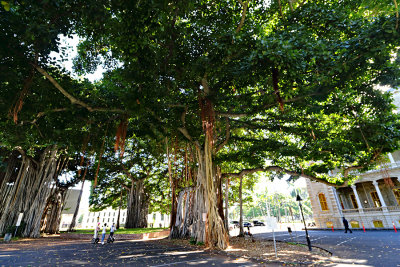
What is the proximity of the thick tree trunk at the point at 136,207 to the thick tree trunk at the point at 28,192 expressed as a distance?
691cm

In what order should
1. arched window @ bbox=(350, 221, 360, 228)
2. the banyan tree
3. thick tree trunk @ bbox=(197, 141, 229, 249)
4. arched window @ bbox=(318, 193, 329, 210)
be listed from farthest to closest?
arched window @ bbox=(318, 193, 329, 210), arched window @ bbox=(350, 221, 360, 228), thick tree trunk @ bbox=(197, 141, 229, 249), the banyan tree

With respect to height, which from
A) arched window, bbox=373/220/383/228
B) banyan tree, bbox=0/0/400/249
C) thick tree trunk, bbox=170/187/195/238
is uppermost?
banyan tree, bbox=0/0/400/249

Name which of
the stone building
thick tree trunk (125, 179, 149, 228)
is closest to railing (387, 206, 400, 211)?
the stone building

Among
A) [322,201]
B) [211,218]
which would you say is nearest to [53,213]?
[211,218]

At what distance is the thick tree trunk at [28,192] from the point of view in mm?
13391

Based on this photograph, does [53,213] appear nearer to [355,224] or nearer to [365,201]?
[355,224]

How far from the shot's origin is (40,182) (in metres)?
14.5

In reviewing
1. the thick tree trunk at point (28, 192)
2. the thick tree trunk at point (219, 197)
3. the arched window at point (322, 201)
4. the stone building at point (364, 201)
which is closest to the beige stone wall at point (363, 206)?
the stone building at point (364, 201)

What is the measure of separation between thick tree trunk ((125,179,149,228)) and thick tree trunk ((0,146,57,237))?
22.7ft

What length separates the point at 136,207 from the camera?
64.0 ft

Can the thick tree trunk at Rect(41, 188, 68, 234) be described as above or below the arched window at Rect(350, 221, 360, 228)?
above

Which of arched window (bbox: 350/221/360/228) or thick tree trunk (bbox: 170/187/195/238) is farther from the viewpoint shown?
arched window (bbox: 350/221/360/228)

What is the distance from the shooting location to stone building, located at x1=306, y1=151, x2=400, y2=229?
1684 cm

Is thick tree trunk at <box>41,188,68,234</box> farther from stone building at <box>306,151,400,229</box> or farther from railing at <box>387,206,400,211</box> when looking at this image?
railing at <box>387,206,400,211</box>
